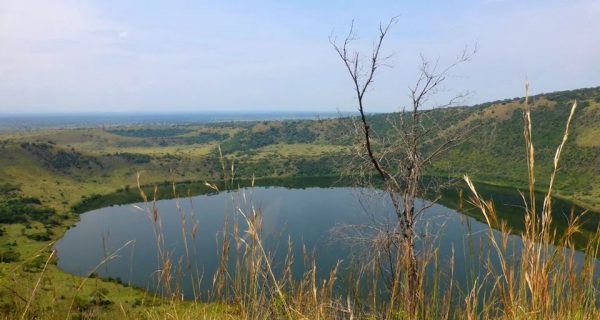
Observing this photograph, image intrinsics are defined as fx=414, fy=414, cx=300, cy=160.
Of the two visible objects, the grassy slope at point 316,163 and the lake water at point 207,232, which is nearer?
the lake water at point 207,232

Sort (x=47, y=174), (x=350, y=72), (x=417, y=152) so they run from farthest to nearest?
(x=47, y=174) < (x=417, y=152) < (x=350, y=72)

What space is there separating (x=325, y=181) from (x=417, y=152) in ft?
285

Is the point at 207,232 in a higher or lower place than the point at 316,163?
lower

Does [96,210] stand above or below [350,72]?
below

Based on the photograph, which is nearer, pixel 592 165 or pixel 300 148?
pixel 592 165

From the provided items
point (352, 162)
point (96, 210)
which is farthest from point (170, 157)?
point (352, 162)

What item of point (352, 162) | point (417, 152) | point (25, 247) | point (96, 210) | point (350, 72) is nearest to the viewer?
point (350, 72)

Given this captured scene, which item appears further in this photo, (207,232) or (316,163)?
(316,163)

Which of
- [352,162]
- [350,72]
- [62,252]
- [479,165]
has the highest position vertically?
[350,72]

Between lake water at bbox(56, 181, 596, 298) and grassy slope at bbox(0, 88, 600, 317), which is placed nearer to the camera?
lake water at bbox(56, 181, 596, 298)

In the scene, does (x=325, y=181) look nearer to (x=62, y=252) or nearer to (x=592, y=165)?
(x=592, y=165)

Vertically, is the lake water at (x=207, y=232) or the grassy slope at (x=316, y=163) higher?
the grassy slope at (x=316, y=163)

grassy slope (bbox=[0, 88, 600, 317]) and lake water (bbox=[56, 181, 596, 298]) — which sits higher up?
grassy slope (bbox=[0, 88, 600, 317])

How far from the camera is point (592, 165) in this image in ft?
225
